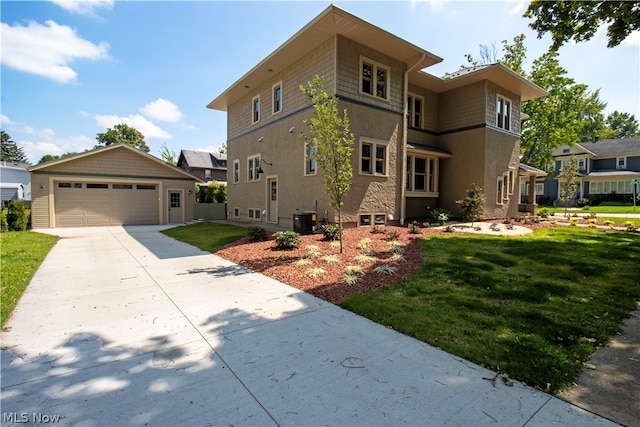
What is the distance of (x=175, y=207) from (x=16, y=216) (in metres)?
7.37

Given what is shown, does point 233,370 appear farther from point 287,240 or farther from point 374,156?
point 374,156

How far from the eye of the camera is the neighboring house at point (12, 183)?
20831mm

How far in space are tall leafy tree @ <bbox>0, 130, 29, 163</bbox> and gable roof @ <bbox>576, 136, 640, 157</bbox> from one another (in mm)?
105802

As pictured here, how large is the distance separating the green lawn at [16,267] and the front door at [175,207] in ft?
29.7

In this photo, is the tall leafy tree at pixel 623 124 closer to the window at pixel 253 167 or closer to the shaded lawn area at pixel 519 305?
the shaded lawn area at pixel 519 305

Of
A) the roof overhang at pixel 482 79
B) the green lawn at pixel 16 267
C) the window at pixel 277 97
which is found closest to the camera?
the green lawn at pixel 16 267

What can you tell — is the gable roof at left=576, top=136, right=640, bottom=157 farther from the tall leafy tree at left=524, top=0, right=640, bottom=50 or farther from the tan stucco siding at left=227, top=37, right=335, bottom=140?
the tan stucco siding at left=227, top=37, right=335, bottom=140

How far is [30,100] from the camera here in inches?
451

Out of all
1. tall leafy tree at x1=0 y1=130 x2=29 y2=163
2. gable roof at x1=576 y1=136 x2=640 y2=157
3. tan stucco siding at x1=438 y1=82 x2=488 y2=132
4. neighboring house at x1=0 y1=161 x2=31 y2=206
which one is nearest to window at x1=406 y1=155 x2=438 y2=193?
tan stucco siding at x1=438 y1=82 x2=488 y2=132

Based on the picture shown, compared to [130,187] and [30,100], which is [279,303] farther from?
[130,187]

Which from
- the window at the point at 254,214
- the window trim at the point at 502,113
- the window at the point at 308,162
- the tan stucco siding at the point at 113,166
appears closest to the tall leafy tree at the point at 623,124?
the window trim at the point at 502,113

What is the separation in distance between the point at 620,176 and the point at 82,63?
44.1 m

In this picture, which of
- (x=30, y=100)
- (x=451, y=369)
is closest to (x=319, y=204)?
(x=451, y=369)

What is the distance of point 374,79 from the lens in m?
11.8
